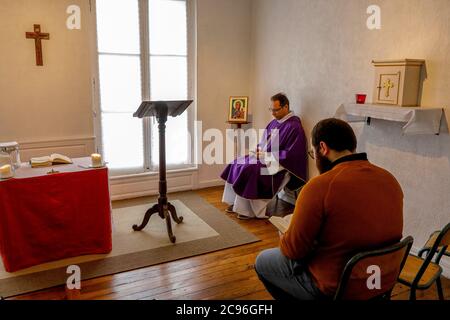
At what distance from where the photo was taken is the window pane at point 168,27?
13.9ft

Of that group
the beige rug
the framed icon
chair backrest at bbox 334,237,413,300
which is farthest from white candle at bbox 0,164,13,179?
the framed icon

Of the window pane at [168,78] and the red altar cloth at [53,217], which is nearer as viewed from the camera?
the red altar cloth at [53,217]

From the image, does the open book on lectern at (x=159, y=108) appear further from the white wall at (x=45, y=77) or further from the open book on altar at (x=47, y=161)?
the white wall at (x=45, y=77)

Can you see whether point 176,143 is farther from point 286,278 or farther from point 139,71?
point 286,278

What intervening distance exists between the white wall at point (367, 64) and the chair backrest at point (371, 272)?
51.4 inches

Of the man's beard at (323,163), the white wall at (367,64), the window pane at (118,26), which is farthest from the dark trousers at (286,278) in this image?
the window pane at (118,26)

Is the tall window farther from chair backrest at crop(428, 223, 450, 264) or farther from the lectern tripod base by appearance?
chair backrest at crop(428, 223, 450, 264)

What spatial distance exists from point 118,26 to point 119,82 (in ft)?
1.88

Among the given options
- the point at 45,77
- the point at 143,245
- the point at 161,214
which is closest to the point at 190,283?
the point at 143,245

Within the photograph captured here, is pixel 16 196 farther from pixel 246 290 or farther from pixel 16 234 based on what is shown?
pixel 246 290

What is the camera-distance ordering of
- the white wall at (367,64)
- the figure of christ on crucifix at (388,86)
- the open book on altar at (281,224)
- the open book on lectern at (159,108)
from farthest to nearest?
the open book on lectern at (159,108) < the figure of christ on crucifix at (388,86) < the white wall at (367,64) < the open book on altar at (281,224)

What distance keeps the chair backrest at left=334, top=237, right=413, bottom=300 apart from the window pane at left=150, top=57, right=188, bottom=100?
10.9ft

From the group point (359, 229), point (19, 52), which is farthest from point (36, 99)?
point (359, 229)

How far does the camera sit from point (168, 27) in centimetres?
433
